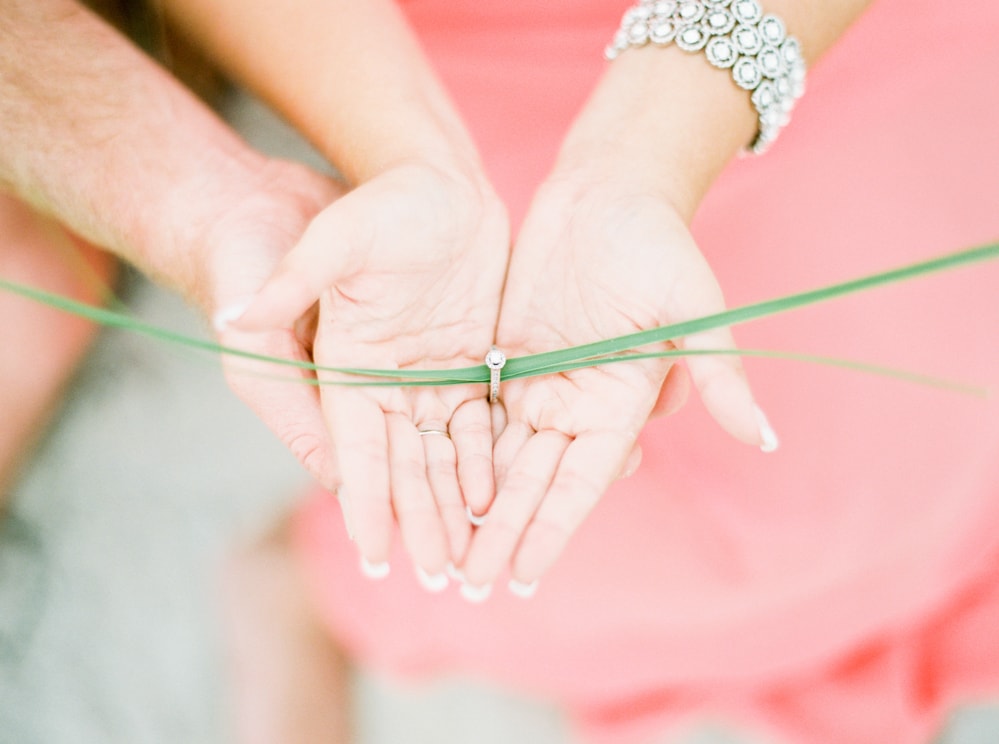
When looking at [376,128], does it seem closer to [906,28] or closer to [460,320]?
[460,320]

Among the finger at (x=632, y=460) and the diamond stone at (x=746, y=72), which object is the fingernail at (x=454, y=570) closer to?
the finger at (x=632, y=460)

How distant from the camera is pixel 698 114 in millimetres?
564

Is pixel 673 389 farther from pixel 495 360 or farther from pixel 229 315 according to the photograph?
pixel 229 315

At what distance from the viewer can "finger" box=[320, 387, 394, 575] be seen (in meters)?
0.42

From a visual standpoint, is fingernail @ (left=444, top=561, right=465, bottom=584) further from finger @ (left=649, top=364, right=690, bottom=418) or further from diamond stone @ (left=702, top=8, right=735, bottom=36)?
diamond stone @ (left=702, top=8, right=735, bottom=36)

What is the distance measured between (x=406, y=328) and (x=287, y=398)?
9 cm

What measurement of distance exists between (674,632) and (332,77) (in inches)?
21.2

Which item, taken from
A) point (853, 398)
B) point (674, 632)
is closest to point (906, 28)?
point (853, 398)

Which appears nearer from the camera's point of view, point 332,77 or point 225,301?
point 225,301

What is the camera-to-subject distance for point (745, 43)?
0.56 m

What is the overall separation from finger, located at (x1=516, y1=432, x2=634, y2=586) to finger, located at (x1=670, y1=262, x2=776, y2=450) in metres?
0.06

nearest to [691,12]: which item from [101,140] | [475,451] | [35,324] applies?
[475,451]

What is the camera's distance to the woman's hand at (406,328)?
0.42 meters

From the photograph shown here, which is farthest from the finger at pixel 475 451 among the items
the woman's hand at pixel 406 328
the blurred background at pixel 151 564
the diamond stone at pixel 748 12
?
the diamond stone at pixel 748 12
